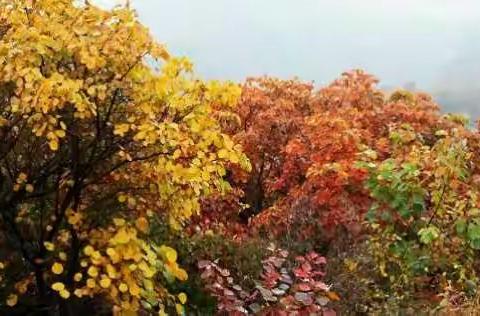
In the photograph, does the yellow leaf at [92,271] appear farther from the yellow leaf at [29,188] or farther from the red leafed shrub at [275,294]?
the red leafed shrub at [275,294]

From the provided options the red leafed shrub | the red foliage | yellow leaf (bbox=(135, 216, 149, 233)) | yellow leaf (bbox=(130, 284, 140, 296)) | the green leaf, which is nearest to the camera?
yellow leaf (bbox=(130, 284, 140, 296))

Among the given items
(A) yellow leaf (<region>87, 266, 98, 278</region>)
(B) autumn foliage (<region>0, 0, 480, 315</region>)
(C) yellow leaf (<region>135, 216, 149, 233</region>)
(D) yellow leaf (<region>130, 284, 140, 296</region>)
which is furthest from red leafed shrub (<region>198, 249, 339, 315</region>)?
(A) yellow leaf (<region>87, 266, 98, 278</region>)

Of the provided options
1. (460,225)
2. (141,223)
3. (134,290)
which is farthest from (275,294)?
(460,225)

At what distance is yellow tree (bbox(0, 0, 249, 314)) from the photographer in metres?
4.75

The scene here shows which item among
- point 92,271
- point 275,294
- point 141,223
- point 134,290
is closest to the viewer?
point 92,271

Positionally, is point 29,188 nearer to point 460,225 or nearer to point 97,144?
point 97,144

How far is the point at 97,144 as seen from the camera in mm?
5211

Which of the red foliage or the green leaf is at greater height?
the red foliage

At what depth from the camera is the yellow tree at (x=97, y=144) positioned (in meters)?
4.75

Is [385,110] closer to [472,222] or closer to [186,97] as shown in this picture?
[472,222]

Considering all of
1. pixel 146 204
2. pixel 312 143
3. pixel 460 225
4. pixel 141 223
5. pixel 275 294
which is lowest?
pixel 275 294

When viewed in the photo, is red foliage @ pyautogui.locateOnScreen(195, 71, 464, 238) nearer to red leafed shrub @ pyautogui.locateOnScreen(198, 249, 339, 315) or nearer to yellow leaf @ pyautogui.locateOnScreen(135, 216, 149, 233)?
red leafed shrub @ pyautogui.locateOnScreen(198, 249, 339, 315)

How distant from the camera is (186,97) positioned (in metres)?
5.04

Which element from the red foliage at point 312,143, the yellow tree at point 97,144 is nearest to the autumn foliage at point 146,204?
the yellow tree at point 97,144
